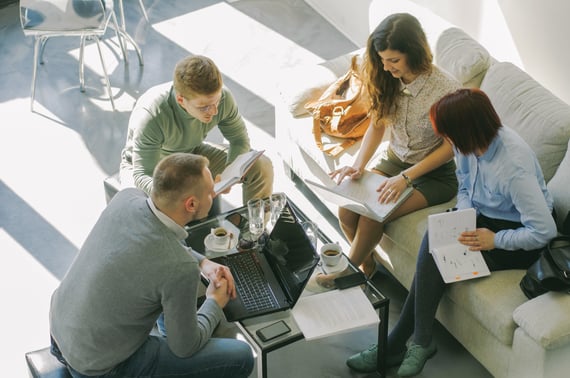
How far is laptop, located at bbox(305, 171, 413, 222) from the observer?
3180 mm

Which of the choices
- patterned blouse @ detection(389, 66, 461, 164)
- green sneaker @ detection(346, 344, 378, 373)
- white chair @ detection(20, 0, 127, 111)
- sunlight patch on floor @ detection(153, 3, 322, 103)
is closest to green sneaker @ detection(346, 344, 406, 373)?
green sneaker @ detection(346, 344, 378, 373)

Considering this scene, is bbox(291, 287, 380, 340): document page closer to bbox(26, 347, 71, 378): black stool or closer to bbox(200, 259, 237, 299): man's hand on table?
bbox(200, 259, 237, 299): man's hand on table

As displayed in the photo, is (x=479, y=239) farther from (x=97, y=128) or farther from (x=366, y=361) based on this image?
(x=97, y=128)

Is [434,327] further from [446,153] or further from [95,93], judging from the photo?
[95,93]

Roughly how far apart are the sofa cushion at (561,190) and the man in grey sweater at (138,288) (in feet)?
4.54

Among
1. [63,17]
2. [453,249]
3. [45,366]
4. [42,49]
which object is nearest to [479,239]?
[453,249]

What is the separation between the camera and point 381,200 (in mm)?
3227

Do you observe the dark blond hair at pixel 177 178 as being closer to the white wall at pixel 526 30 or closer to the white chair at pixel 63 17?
the white wall at pixel 526 30

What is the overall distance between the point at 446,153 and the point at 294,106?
93 cm

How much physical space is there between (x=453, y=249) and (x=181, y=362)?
111 cm

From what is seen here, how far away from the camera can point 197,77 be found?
10.0 ft

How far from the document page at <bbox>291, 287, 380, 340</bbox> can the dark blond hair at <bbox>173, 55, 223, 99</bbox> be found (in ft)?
3.10

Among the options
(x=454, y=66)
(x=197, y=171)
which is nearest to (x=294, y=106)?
(x=454, y=66)

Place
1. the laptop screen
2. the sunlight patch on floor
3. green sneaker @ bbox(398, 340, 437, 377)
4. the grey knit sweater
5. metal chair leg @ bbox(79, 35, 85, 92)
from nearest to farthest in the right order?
1. the grey knit sweater
2. the laptop screen
3. green sneaker @ bbox(398, 340, 437, 377)
4. metal chair leg @ bbox(79, 35, 85, 92)
5. the sunlight patch on floor
